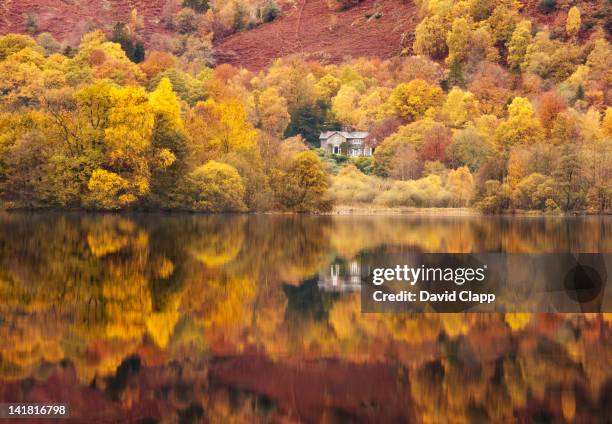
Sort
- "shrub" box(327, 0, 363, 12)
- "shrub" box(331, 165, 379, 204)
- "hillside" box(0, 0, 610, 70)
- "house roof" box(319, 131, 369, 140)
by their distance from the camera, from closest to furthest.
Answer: "shrub" box(331, 165, 379, 204), "house roof" box(319, 131, 369, 140), "hillside" box(0, 0, 610, 70), "shrub" box(327, 0, 363, 12)

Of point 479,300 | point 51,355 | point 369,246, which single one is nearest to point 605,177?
point 369,246

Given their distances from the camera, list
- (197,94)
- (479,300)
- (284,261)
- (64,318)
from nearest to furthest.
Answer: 1. (64,318)
2. (479,300)
3. (284,261)
4. (197,94)

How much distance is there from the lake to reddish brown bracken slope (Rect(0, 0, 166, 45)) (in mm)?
105107

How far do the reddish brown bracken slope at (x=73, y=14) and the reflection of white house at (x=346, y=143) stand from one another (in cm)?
4657

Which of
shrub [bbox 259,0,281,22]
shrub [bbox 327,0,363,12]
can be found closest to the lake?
shrub [bbox 259,0,281,22]

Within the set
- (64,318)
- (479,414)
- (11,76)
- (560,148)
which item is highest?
(11,76)

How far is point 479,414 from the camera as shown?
33.7 ft

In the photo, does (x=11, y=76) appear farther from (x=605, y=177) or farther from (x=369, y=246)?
(x=369, y=246)

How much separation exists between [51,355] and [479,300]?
8.23 metres

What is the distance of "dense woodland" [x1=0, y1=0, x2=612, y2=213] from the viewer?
49.4m

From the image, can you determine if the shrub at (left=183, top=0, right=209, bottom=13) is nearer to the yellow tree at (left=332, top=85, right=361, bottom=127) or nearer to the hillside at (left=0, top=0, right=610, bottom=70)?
the hillside at (left=0, top=0, right=610, bottom=70)

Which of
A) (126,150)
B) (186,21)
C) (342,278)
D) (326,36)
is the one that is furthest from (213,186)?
(186,21)

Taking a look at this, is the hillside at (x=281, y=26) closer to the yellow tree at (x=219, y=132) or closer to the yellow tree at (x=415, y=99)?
the yellow tree at (x=415, y=99)

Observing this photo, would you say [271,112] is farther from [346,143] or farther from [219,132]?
[219,132]
